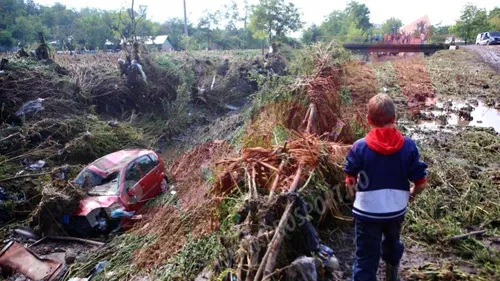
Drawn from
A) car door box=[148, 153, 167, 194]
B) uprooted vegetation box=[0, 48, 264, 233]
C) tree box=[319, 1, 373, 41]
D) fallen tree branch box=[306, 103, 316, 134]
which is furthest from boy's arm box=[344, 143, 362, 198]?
tree box=[319, 1, 373, 41]

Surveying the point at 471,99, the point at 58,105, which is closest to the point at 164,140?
the point at 58,105

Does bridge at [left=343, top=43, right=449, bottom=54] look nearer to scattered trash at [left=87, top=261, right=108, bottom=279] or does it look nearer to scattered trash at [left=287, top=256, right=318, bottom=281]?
scattered trash at [left=87, top=261, right=108, bottom=279]

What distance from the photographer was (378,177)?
8.95 feet

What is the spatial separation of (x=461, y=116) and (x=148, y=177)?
1035cm

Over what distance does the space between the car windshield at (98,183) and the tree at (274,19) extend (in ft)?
100

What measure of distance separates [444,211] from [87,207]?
6449 millimetres

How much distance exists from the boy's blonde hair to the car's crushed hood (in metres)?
5.94

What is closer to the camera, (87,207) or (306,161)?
(306,161)

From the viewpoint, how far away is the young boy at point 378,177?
270 cm

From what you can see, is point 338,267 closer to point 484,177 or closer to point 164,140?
point 484,177

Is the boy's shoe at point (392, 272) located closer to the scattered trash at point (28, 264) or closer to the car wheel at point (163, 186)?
the scattered trash at point (28, 264)

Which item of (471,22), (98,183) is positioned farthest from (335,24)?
(98,183)

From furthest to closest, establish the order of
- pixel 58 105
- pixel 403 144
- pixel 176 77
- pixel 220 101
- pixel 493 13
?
pixel 493 13, pixel 220 101, pixel 176 77, pixel 58 105, pixel 403 144

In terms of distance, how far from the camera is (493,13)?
46438mm
